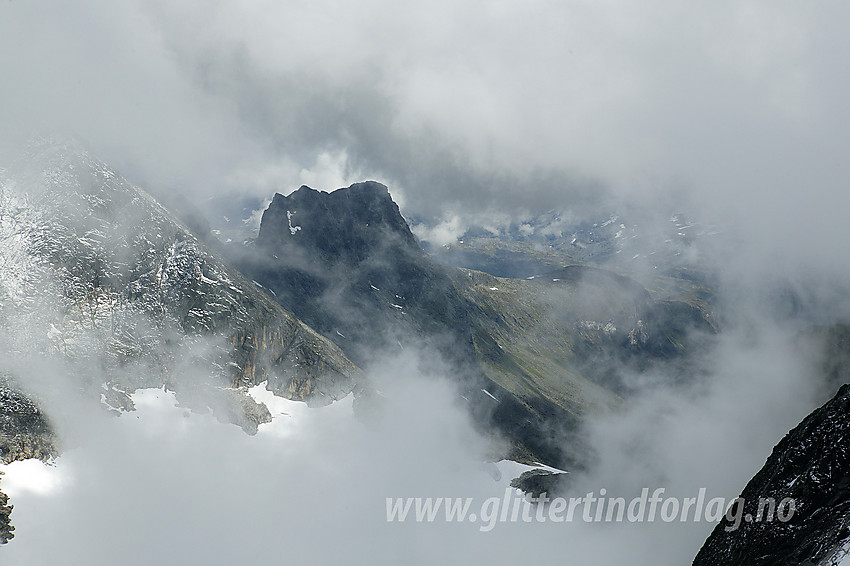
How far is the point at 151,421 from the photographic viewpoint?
6786 inches

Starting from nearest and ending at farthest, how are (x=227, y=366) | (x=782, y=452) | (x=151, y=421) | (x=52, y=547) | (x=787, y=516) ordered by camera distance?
(x=787, y=516), (x=782, y=452), (x=52, y=547), (x=151, y=421), (x=227, y=366)

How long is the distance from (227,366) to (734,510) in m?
188

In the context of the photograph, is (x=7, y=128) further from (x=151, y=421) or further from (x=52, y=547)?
(x=52, y=547)

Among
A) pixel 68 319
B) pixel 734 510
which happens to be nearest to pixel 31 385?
pixel 68 319

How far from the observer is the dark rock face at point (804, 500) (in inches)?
1168

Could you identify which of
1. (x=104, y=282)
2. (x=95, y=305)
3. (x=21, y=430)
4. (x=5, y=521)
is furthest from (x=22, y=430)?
(x=104, y=282)

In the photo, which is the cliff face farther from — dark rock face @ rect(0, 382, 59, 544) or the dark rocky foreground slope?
dark rock face @ rect(0, 382, 59, 544)

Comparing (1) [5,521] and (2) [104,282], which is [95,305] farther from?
(1) [5,521]

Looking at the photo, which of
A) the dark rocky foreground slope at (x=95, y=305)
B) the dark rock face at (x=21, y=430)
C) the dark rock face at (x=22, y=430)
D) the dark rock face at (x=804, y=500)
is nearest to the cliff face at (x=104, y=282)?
the dark rocky foreground slope at (x=95, y=305)

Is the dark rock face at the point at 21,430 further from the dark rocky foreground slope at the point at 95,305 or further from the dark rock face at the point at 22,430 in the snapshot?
the dark rocky foreground slope at the point at 95,305

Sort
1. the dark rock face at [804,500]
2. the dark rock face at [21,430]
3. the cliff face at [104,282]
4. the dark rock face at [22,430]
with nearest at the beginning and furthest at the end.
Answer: the dark rock face at [804,500]
the dark rock face at [21,430]
the dark rock face at [22,430]
the cliff face at [104,282]

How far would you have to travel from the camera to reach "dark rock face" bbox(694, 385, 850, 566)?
97.3ft

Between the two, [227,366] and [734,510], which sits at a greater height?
[227,366]

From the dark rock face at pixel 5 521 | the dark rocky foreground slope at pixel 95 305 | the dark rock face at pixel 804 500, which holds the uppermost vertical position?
the dark rocky foreground slope at pixel 95 305
